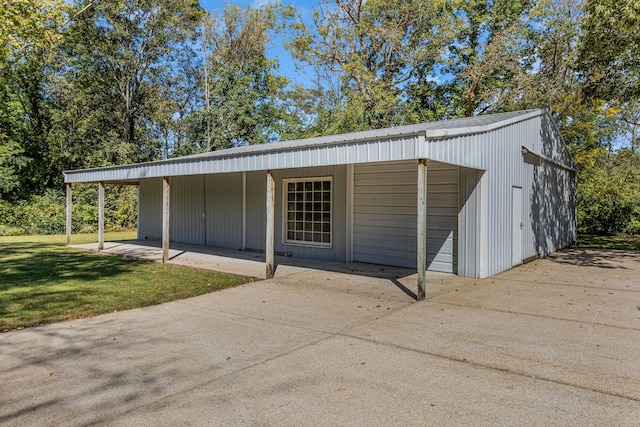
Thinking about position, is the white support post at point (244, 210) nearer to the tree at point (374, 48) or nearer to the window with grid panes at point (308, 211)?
the window with grid panes at point (308, 211)

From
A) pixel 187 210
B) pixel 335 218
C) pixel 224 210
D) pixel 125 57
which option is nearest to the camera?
pixel 335 218

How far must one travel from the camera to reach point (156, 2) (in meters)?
22.9

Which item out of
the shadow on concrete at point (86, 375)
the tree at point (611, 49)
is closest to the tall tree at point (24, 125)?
the shadow on concrete at point (86, 375)

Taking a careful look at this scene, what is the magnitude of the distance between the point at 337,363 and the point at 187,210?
10.8 m

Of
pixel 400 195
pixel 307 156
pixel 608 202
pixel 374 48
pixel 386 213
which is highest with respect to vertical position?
pixel 374 48

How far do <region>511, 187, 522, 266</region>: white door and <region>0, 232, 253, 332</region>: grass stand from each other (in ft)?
18.8

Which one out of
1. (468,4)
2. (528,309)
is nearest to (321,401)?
(528,309)

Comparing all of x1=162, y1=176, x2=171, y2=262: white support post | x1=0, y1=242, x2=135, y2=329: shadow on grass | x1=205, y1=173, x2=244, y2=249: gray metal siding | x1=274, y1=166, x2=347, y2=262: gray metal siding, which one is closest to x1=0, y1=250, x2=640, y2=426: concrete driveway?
x1=0, y1=242, x2=135, y2=329: shadow on grass

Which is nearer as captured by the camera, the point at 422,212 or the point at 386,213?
the point at 422,212

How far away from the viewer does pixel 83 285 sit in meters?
6.80

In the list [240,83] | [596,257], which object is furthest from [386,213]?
[240,83]

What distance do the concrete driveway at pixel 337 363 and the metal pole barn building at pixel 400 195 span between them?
154 centimetres

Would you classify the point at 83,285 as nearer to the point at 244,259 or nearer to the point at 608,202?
the point at 244,259

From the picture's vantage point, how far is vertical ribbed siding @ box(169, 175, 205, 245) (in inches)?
504
